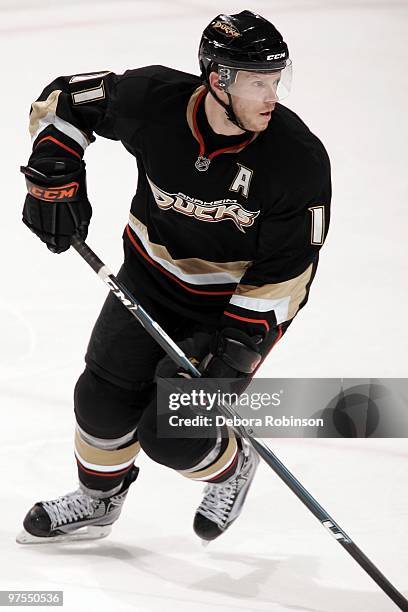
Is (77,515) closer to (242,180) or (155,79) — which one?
(242,180)

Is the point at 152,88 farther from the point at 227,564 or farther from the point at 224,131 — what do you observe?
the point at 227,564

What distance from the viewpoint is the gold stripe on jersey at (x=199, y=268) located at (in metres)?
2.55

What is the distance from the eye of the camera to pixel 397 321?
3.71 metres

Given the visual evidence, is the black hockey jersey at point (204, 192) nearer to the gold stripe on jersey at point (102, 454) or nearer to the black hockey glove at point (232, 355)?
the black hockey glove at point (232, 355)

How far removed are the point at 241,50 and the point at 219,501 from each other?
1.18m

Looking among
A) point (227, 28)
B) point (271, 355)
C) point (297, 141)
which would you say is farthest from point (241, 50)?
point (271, 355)

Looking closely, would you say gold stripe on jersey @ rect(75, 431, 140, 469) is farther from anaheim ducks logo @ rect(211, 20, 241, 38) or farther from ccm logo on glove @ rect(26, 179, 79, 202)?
anaheim ducks logo @ rect(211, 20, 241, 38)

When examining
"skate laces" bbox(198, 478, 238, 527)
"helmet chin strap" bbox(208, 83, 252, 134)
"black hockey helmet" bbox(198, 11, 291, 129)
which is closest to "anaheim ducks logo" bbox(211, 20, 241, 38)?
"black hockey helmet" bbox(198, 11, 291, 129)

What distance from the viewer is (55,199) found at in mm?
2551

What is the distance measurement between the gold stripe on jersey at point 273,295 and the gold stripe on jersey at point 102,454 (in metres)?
0.56

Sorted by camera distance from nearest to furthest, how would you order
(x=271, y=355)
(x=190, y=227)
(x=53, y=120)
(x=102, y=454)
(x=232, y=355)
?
1. (x=232, y=355)
2. (x=190, y=227)
3. (x=53, y=120)
4. (x=102, y=454)
5. (x=271, y=355)

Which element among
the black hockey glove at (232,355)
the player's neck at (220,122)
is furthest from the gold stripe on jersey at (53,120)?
the black hockey glove at (232,355)

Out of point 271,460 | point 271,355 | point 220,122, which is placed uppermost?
point 220,122

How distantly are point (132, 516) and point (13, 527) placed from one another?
Answer: 1.11ft
